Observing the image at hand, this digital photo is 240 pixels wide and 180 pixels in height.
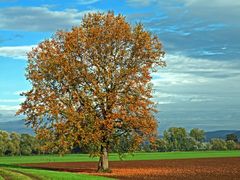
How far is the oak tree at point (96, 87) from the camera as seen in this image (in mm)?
61281

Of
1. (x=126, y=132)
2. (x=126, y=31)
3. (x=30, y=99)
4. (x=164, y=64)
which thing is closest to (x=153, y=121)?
(x=126, y=132)

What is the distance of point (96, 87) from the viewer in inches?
2419

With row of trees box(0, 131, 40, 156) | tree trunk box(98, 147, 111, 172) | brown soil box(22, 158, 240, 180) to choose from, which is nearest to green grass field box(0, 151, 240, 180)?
brown soil box(22, 158, 240, 180)

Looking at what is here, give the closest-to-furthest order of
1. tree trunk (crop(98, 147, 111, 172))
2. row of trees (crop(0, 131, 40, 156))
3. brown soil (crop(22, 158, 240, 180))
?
brown soil (crop(22, 158, 240, 180))
tree trunk (crop(98, 147, 111, 172))
row of trees (crop(0, 131, 40, 156))

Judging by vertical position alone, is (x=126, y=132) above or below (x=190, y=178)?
above

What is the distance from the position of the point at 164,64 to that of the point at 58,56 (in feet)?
45.3

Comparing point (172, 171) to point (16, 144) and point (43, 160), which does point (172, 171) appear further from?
point (16, 144)

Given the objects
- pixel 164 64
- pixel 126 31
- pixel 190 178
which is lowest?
pixel 190 178

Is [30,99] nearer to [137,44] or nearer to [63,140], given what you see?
[63,140]

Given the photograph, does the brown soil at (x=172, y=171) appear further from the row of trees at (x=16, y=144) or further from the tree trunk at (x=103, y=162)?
the row of trees at (x=16, y=144)

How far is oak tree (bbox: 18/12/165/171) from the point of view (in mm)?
61281

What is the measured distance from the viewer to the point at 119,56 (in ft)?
209

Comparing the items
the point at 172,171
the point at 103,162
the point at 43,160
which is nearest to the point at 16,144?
the point at 43,160

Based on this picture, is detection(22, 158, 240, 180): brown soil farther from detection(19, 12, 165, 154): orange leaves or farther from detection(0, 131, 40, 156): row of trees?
detection(0, 131, 40, 156): row of trees
